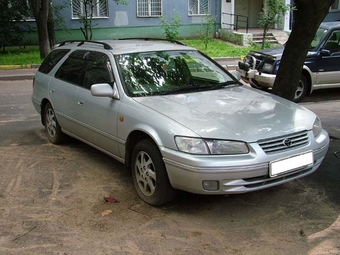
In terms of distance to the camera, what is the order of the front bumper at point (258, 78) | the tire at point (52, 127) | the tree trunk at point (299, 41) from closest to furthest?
the tree trunk at point (299, 41), the tire at point (52, 127), the front bumper at point (258, 78)

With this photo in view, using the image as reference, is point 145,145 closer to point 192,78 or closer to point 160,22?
point 192,78

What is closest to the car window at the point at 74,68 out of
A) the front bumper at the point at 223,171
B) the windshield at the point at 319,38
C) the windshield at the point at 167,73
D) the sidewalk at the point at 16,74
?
the windshield at the point at 167,73

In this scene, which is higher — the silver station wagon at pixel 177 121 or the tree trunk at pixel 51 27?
the tree trunk at pixel 51 27

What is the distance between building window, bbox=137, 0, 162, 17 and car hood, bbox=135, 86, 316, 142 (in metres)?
17.0

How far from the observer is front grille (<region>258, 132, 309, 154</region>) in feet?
12.2

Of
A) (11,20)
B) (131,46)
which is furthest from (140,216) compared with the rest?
(11,20)

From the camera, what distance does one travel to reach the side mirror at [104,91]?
14.6ft

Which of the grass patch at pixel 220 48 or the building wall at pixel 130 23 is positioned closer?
the grass patch at pixel 220 48

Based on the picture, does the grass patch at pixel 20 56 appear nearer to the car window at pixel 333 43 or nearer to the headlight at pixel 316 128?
the car window at pixel 333 43

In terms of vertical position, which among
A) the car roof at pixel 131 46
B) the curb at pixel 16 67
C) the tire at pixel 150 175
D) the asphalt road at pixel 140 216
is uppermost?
the car roof at pixel 131 46

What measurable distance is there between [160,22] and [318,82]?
12527 mm

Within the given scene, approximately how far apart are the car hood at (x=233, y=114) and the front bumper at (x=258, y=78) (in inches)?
191

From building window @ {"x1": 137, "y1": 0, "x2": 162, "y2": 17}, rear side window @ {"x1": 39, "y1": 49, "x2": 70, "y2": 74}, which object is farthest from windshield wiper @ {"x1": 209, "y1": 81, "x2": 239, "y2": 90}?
building window @ {"x1": 137, "y1": 0, "x2": 162, "y2": 17}

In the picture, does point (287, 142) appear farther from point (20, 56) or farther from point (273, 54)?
point (20, 56)
